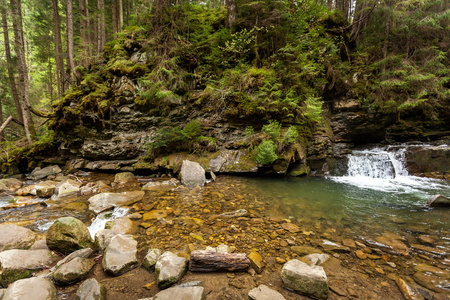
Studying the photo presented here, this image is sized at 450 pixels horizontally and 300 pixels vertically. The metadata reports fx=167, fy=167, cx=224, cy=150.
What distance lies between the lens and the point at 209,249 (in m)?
2.90

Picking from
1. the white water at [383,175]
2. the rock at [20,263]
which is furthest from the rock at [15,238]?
the white water at [383,175]

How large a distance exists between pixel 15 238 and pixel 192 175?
14.9 feet

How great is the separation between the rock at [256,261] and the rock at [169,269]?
102cm

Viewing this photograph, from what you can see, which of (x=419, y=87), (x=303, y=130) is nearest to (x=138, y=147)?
(x=303, y=130)

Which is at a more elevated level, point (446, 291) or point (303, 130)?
point (303, 130)

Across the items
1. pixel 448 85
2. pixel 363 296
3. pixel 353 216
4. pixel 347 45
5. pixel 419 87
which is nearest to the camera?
pixel 363 296

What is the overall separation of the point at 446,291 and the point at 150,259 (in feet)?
13.3

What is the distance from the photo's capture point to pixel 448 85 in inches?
402

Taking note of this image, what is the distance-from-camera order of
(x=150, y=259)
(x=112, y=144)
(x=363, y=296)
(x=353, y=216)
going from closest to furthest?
(x=363, y=296), (x=150, y=259), (x=353, y=216), (x=112, y=144)

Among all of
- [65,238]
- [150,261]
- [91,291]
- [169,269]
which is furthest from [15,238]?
[169,269]

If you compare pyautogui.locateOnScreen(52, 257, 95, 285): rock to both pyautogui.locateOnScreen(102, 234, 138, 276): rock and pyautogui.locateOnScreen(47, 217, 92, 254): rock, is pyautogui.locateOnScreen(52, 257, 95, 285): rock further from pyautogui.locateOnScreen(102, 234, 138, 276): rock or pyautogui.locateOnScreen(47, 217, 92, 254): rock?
pyautogui.locateOnScreen(47, 217, 92, 254): rock

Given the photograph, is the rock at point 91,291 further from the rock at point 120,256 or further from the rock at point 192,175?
the rock at point 192,175

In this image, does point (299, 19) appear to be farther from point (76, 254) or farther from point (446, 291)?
point (76, 254)

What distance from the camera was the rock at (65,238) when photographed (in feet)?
9.18
